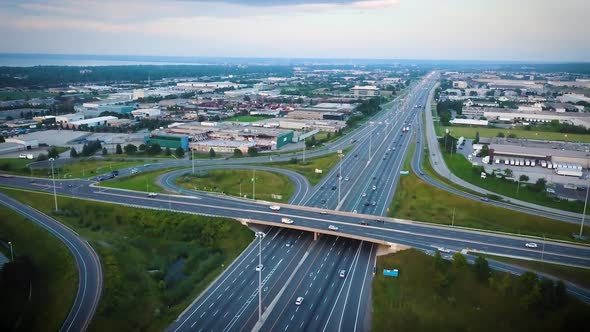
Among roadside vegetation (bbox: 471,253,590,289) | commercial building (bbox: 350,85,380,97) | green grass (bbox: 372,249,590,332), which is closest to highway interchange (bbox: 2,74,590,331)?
roadside vegetation (bbox: 471,253,590,289)

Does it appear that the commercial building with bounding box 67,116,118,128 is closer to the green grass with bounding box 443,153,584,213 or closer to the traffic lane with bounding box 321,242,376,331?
the green grass with bounding box 443,153,584,213

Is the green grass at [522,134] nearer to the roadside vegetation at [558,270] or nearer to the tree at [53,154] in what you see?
the roadside vegetation at [558,270]

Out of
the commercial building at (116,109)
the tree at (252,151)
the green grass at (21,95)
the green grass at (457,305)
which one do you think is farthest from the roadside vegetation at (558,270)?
the green grass at (21,95)

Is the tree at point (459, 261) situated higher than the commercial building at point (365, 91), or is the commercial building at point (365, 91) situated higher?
the commercial building at point (365, 91)

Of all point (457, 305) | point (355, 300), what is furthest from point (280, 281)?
point (457, 305)

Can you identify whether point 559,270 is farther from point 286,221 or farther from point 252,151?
point 252,151

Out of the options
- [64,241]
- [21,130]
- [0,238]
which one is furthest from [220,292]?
[21,130]

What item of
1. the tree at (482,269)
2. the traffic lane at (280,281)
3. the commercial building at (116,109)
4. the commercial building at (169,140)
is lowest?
the traffic lane at (280,281)
